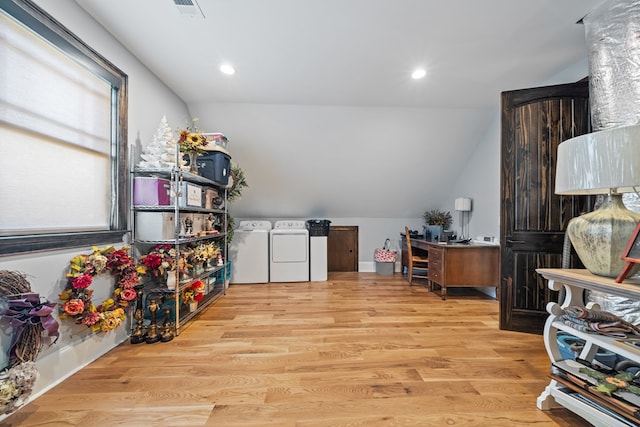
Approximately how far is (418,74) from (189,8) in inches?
79.4

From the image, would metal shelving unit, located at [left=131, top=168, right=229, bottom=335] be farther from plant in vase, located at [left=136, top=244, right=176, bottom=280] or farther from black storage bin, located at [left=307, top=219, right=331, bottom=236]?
black storage bin, located at [left=307, top=219, right=331, bottom=236]

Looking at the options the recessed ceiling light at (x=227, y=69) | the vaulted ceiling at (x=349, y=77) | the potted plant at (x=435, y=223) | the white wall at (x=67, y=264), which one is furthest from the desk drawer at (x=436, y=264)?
the white wall at (x=67, y=264)

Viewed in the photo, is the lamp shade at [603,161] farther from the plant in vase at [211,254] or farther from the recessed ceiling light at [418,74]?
the plant in vase at [211,254]

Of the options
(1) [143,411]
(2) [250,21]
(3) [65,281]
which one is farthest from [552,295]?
(3) [65,281]

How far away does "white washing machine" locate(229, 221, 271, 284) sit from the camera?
3.88 meters

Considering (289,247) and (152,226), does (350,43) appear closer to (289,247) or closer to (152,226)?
(152,226)

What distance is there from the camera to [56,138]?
1.60m

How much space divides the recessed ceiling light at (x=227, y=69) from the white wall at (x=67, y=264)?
0.73 metres

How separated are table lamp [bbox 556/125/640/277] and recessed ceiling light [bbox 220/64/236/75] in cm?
255

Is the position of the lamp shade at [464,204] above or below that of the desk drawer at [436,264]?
above

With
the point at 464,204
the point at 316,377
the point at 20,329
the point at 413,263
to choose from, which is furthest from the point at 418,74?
the point at 20,329

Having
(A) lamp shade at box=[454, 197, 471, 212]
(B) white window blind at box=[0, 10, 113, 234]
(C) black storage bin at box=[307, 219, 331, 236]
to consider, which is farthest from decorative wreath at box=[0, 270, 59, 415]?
(A) lamp shade at box=[454, 197, 471, 212]

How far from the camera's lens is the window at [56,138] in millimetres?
1354

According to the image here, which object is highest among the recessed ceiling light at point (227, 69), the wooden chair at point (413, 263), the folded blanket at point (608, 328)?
the recessed ceiling light at point (227, 69)
